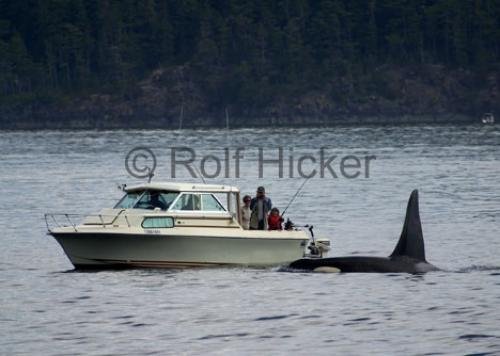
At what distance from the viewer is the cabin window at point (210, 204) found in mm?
45156

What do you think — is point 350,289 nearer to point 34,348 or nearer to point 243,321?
point 243,321

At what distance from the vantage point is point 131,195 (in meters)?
45.5

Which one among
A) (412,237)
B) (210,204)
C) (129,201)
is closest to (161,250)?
(129,201)

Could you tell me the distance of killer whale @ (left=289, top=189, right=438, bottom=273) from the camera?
146 ft

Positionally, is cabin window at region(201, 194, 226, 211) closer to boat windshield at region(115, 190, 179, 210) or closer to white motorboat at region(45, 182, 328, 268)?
white motorboat at region(45, 182, 328, 268)

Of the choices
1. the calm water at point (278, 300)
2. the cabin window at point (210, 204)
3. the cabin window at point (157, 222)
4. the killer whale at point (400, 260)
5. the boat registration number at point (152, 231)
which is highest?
the cabin window at point (210, 204)

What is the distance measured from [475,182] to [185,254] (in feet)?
157

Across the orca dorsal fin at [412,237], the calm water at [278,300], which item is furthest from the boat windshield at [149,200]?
the orca dorsal fin at [412,237]

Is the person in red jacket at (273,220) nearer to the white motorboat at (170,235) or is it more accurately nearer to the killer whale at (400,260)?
the white motorboat at (170,235)

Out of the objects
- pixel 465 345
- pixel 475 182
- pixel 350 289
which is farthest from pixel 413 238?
pixel 475 182

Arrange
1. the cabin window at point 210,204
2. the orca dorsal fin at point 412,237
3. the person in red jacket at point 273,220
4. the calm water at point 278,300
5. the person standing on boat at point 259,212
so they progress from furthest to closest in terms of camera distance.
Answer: the person in red jacket at point 273,220 → the person standing on boat at point 259,212 → the cabin window at point 210,204 → the orca dorsal fin at point 412,237 → the calm water at point 278,300

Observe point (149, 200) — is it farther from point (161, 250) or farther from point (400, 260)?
point (400, 260)

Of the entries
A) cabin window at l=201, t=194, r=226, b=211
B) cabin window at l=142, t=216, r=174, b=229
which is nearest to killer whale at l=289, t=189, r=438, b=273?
cabin window at l=201, t=194, r=226, b=211

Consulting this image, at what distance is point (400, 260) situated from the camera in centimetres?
4481
